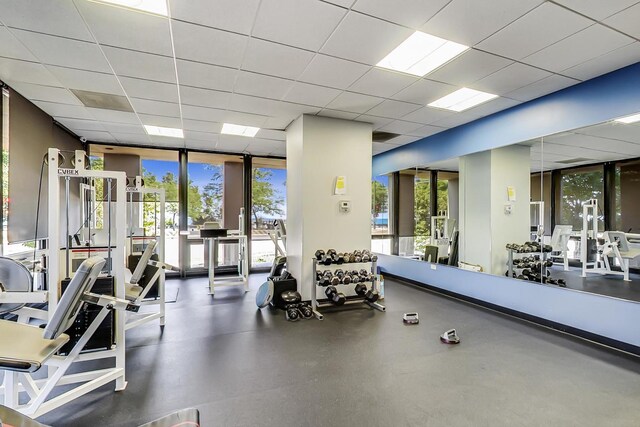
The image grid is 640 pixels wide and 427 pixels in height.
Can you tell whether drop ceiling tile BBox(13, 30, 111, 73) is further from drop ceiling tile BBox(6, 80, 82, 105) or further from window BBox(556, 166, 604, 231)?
window BBox(556, 166, 604, 231)

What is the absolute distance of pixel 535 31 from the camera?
2486 millimetres

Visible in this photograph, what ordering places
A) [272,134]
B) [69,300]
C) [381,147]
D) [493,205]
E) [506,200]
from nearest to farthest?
[69,300] → [506,200] → [493,205] → [272,134] → [381,147]

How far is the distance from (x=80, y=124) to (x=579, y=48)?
22.4ft

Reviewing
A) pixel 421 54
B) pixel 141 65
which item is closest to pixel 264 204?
pixel 141 65

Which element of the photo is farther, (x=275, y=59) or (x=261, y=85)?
(x=261, y=85)

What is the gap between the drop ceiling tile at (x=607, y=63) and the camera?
274 cm

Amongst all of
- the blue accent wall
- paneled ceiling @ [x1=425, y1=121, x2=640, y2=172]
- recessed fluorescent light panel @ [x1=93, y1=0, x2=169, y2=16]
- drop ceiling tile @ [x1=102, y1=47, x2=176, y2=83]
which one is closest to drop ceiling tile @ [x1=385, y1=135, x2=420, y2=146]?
the blue accent wall

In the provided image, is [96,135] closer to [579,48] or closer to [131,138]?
[131,138]

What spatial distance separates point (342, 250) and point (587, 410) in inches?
126

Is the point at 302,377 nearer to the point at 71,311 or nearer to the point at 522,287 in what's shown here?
the point at 71,311

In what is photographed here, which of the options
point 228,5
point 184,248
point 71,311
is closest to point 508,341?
point 71,311

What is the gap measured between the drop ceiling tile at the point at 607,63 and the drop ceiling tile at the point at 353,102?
81.8 inches

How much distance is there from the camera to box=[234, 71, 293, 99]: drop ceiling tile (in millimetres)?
3356

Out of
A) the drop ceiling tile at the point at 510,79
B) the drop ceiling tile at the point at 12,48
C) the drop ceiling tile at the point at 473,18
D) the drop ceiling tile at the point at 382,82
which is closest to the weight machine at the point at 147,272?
the drop ceiling tile at the point at 12,48
